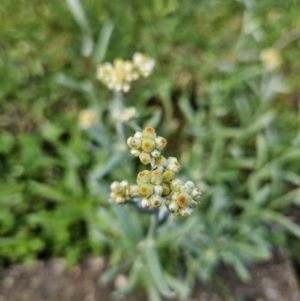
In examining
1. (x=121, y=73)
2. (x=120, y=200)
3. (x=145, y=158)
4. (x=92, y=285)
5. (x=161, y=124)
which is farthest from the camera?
(x=161, y=124)

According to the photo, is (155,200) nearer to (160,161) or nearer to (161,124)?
(160,161)

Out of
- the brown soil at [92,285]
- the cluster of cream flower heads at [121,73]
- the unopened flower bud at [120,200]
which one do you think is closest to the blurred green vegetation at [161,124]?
the brown soil at [92,285]

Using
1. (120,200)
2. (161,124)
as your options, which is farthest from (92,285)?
(120,200)

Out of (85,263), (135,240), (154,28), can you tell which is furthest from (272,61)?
(85,263)

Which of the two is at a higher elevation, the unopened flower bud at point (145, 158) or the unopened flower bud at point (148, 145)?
the unopened flower bud at point (148, 145)

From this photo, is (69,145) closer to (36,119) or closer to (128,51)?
(36,119)

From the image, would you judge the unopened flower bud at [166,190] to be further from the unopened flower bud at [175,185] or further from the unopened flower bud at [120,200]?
the unopened flower bud at [120,200]
